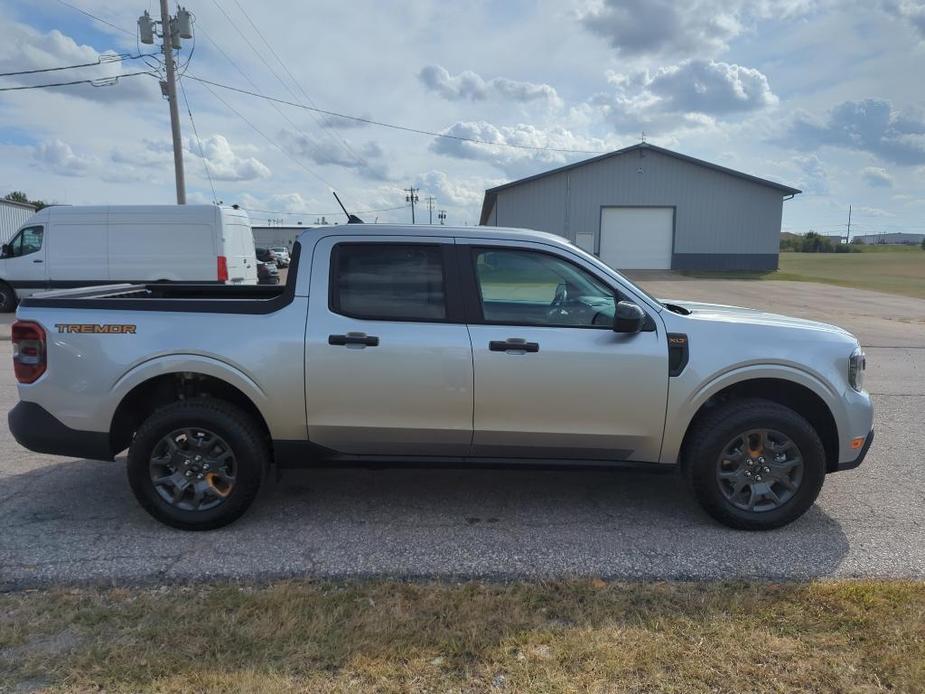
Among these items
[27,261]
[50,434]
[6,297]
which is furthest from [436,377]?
[6,297]

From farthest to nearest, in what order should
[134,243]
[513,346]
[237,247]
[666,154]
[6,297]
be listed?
[666,154]
[6,297]
[237,247]
[134,243]
[513,346]

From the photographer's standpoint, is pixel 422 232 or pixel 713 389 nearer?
pixel 713 389

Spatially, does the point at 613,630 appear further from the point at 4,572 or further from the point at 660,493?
the point at 4,572

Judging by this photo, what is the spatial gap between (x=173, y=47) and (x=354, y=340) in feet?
72.4

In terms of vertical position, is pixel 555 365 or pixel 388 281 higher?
pixel 388 281

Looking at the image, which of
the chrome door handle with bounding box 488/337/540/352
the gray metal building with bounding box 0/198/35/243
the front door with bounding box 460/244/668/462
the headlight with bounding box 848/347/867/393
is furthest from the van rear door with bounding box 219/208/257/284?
the gray metal building with bounding box 0/198/35/243

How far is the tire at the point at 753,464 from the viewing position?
152 inches

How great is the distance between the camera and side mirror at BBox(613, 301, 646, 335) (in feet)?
12.1

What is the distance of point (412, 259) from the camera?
13.1 feet

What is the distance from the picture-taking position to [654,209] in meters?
32.5

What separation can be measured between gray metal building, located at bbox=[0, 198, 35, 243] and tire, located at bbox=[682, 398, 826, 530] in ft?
126

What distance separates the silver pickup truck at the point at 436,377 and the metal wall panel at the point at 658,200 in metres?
28.6

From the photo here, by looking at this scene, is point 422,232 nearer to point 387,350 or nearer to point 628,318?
point 387,350

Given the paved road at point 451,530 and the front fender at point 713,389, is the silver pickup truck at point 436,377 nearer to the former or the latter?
the front fender at point 713,389
